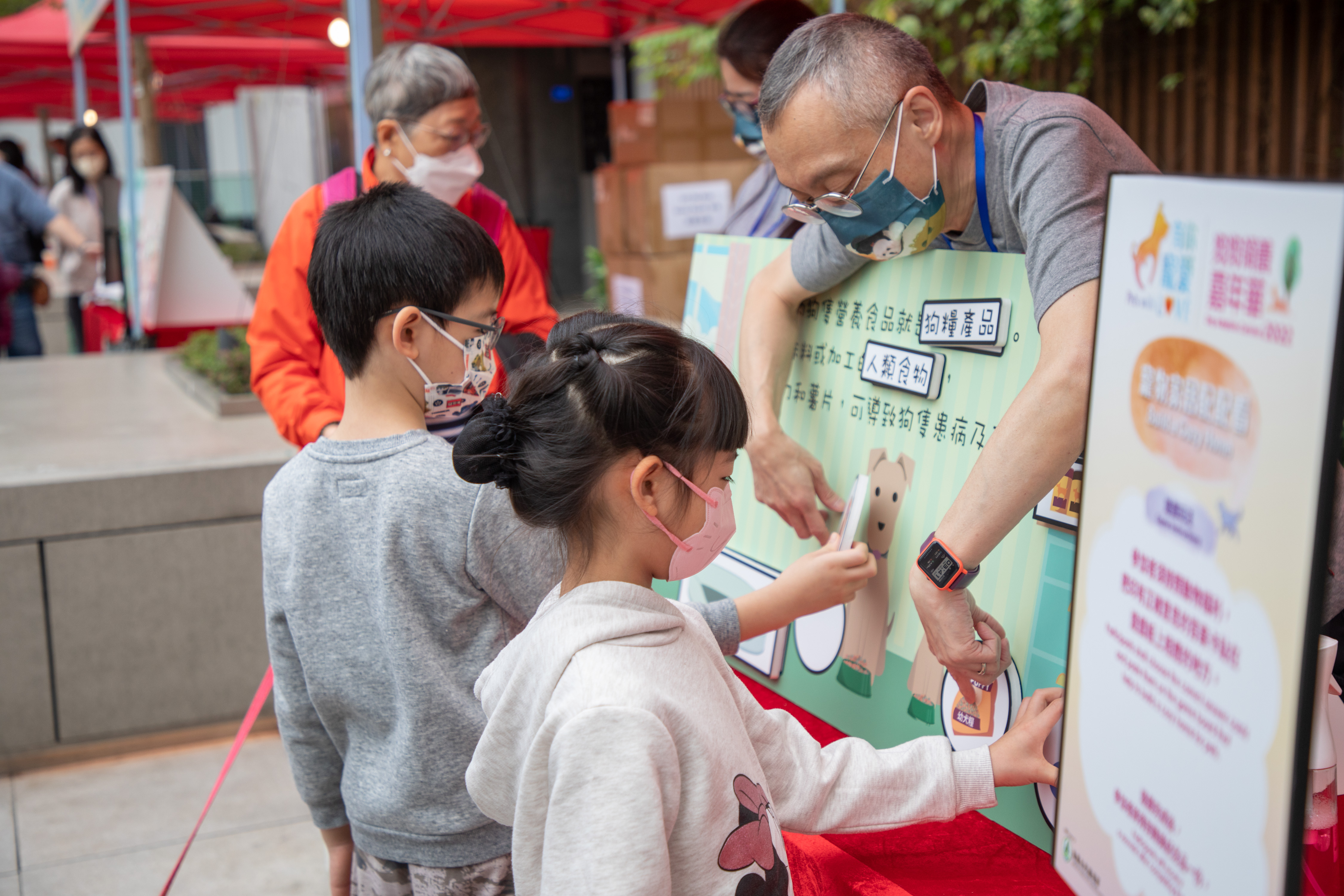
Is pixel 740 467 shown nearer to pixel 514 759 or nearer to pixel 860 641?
pixel 860 641

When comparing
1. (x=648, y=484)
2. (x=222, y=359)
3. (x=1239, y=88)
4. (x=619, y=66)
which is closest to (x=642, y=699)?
(x=648, y=484)

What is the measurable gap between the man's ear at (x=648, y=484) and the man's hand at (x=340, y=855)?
3.08 feet

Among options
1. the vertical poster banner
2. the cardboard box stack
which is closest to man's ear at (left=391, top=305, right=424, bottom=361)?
the vertical poster banner

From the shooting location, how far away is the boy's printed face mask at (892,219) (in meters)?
1.44

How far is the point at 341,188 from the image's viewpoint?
8.27 ft

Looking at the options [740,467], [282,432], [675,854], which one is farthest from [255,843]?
[675,854]

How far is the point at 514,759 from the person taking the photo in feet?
3.76

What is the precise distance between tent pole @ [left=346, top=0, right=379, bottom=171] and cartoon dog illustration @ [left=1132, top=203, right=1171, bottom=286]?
281 cm

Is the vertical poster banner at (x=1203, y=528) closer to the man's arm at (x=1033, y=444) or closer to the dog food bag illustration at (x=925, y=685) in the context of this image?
the man's arm at (x=1033, y=444)

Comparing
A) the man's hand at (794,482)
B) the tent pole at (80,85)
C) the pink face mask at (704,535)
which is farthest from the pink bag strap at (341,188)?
the tent pole at (80,85)

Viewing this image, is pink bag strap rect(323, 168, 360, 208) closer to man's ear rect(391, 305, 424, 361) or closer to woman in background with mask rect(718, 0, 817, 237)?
woman in background with mask rect(718, 0, 817, 237)

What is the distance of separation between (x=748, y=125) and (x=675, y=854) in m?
1.95

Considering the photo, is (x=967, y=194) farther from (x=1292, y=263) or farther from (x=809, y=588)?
(x=1292, y=263)

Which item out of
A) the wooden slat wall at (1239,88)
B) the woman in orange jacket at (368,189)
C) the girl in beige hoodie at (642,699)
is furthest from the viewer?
the wooden slat wall at (1239,88)
